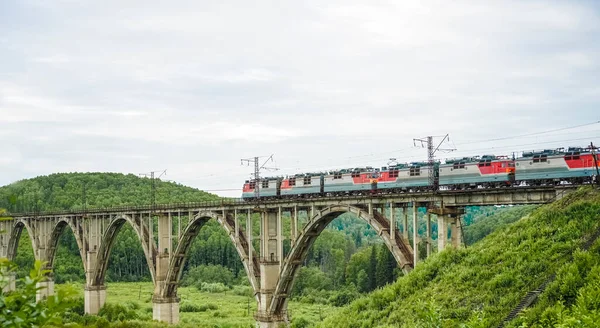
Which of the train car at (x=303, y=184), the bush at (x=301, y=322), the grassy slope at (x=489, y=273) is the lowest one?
the bush at (x=301, y=322)

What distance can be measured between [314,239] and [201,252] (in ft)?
294

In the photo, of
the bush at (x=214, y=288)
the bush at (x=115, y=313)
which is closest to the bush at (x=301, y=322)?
the bush at (x=115, y=313)

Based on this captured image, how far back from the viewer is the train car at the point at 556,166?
29.3 meters

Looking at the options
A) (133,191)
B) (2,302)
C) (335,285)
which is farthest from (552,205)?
(133,191)

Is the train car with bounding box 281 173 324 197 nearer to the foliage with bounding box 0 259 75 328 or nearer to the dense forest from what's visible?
the foliage with bounding box 0 259 75 328

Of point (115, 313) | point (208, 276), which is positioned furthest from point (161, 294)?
point (208, 276)

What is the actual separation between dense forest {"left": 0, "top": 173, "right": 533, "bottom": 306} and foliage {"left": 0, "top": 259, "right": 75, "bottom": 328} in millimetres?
73831

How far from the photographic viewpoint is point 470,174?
108 ft

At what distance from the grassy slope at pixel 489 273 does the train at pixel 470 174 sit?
3248 millimetres

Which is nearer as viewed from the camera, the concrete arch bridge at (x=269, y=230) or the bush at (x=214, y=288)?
the concrete arch bridge at (x=269, y=230)

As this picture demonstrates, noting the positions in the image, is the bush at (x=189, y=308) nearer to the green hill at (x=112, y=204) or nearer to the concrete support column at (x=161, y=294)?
the concrete support column at (x=161, y=294)

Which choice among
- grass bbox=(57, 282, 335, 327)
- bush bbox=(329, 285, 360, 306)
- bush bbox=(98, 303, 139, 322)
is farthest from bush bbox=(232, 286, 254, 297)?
bush bbox=(98, 303, 139, 322)

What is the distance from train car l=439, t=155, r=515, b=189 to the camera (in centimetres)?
3191

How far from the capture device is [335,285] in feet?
338
